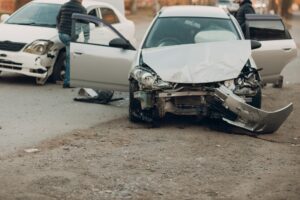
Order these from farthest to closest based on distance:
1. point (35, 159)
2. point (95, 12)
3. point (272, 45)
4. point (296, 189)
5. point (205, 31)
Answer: point (95, 12) < point (272, 45) < point (205, 31) < point (35, 159) < point (296, 189)

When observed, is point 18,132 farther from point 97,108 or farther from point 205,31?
point 205,31

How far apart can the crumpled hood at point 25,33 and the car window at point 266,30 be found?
377cm

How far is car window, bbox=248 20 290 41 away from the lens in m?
14.1

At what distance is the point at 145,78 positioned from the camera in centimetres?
1019

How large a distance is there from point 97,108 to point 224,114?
9.19ft

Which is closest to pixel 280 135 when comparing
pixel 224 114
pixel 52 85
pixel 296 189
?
pixel 224 114

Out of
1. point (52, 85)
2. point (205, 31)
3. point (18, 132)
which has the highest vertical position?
point (205, 31)

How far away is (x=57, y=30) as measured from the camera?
15.0m

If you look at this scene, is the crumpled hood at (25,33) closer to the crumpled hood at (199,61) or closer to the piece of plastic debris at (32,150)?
the crumpled hood at (199,61)

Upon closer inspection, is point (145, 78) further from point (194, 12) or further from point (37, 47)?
point (37, 47)

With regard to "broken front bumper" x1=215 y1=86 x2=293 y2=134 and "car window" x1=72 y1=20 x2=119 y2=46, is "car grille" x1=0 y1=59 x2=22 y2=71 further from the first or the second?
"broken front bumper" x1=215 y1=86 x2=293 y2=134

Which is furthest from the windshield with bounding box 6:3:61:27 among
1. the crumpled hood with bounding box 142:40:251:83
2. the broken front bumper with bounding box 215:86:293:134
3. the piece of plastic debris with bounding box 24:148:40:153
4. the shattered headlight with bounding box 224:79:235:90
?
the piece of plastic debris with bounding box 24:148:40:153

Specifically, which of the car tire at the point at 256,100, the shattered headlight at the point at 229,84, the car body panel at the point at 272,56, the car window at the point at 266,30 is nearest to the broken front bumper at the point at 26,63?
the car window at the point at 266,30

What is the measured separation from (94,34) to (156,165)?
4529mm
